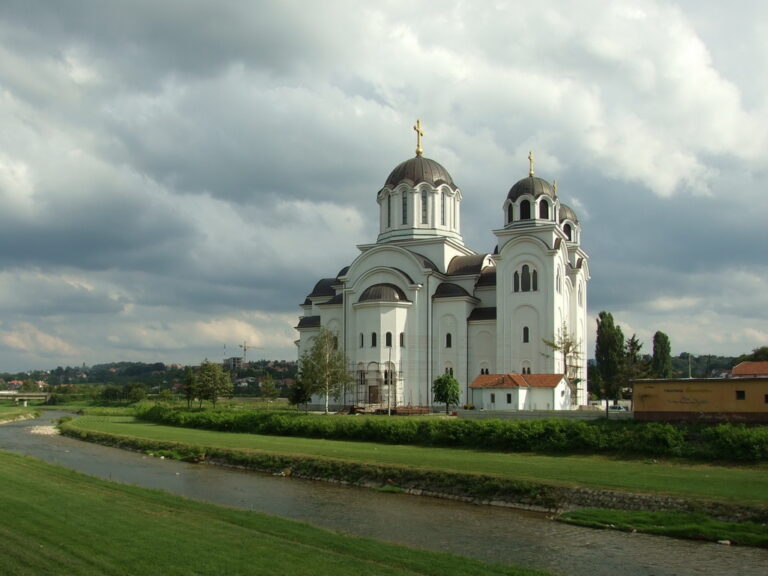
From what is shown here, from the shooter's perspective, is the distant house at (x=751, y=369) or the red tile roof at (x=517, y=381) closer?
the red tile roof at (x=517, y=381)

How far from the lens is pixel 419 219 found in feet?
198

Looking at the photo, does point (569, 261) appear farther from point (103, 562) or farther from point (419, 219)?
point (103, 562)

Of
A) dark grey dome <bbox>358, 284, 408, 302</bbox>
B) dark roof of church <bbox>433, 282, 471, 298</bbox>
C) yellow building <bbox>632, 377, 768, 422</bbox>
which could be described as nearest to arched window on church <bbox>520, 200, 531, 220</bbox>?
dark roof of church <bbox>433, 282, 471, 298</bbox>

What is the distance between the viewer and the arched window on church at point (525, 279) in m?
52.4

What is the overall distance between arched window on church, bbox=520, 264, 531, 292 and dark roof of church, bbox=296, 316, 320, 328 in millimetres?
18127

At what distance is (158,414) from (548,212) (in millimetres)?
33719

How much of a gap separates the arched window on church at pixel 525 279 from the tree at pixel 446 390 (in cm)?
816

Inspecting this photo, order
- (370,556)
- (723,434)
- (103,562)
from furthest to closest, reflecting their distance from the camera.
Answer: (723,434) < (370,556) < (103,562)

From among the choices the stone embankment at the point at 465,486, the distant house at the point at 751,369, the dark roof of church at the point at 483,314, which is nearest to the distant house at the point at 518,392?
the dark roof of church at the point at 483,314

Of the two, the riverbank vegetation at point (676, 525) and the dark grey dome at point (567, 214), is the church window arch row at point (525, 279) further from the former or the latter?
the riverbank vegetation at point (676, 525)

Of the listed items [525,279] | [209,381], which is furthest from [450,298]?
[209,381]

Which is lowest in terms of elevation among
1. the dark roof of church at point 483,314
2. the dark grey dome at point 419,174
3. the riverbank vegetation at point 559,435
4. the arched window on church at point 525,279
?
the riverbank vegetation at point 559,435

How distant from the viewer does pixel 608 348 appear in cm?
6706

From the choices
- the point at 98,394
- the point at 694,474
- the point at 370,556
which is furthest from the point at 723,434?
the point at 98,394
